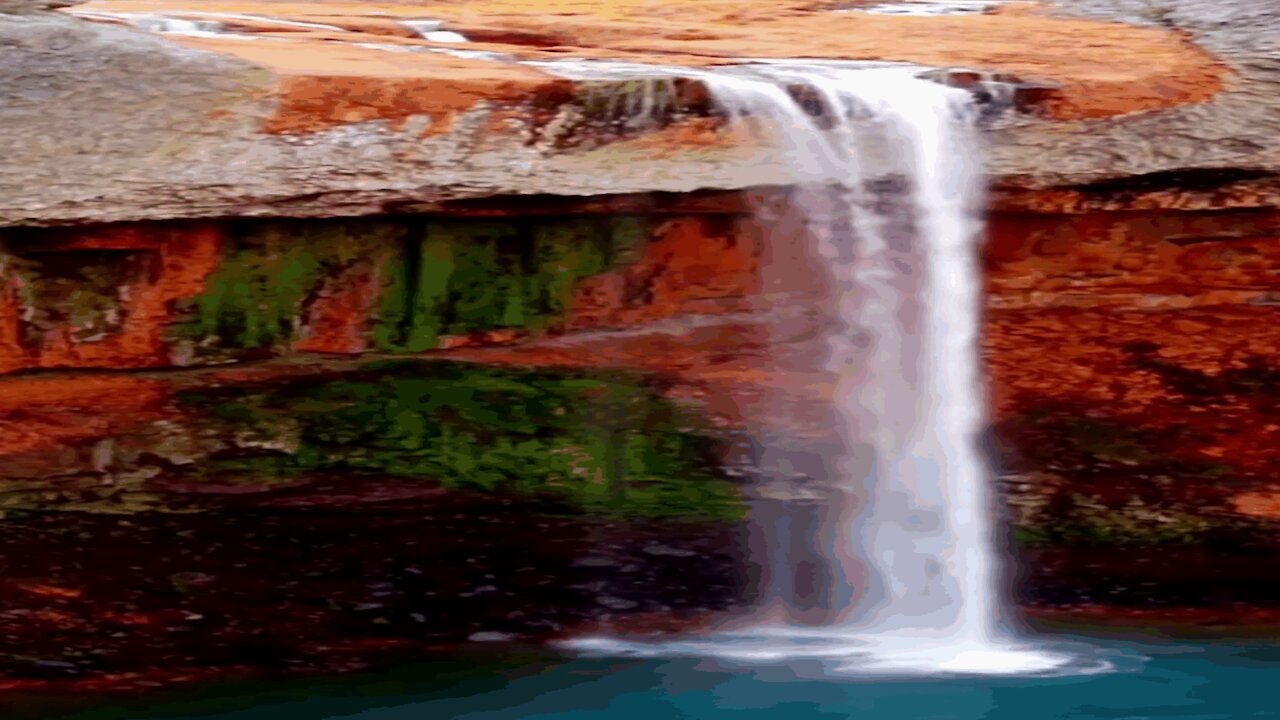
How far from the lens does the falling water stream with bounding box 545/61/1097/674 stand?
5461 mm

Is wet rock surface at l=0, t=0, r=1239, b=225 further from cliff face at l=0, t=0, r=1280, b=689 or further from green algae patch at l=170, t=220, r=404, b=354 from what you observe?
green algae patch at l=170, t=220, r=404, b=354

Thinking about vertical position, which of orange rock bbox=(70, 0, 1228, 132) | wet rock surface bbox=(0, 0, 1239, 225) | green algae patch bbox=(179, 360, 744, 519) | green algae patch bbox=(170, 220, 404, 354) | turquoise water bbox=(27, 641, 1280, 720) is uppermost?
orange rock bbox=(70, 0, 1228, 132)

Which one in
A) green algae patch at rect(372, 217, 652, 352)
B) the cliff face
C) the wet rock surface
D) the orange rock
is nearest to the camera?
the wet rock surface

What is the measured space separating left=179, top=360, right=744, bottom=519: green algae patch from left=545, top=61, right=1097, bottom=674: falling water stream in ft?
1.79

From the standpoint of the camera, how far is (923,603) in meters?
5.84

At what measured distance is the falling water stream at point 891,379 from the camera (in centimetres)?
546

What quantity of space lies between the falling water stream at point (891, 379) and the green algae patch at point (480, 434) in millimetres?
545

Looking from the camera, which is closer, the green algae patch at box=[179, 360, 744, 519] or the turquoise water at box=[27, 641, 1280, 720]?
the turquoise water at box=[27, 641, 1280, 720]

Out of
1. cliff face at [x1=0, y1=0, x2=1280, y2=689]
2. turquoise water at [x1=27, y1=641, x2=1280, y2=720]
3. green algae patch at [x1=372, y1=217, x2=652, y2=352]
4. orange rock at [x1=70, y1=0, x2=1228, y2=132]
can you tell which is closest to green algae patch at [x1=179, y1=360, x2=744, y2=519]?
cliff face at [x1=0, y1=0, x2=1280, y2=689]

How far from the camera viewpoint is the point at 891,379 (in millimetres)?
5715

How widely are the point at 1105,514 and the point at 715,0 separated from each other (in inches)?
155

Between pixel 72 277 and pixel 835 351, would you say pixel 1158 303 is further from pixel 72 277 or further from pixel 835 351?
pixel 72 277

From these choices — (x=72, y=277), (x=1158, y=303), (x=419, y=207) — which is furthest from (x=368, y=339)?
(x=1158, y=303)

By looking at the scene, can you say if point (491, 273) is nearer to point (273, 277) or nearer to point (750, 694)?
point (273, 277)
